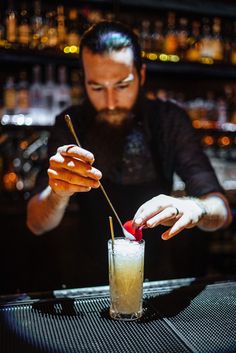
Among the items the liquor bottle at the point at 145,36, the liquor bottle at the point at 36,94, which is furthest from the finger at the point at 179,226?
the liquor bottle at the point at 145,36

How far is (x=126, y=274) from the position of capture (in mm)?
1154

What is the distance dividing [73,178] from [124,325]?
1.25 ft

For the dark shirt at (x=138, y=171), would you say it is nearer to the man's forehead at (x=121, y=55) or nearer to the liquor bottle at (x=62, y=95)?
the man's forehead at (x=121, y=55)

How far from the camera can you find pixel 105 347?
3.13 ft

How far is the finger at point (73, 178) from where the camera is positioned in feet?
3.91

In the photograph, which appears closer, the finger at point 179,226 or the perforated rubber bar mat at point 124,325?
the perforated rubber bar mat at point 124,325

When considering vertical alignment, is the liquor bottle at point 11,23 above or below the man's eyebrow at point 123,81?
above

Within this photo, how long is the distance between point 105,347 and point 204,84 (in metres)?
3.45

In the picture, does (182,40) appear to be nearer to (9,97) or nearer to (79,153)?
(9,97)

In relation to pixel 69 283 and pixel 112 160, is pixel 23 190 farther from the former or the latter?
pixel 112 160

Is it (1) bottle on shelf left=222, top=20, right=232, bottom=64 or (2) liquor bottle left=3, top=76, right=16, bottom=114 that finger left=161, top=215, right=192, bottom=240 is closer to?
(2) liquor bottle left=3, top=76, right=16, bottom=114

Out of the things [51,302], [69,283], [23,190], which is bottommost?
[69,283]

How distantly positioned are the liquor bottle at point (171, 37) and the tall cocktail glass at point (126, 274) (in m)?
2.75

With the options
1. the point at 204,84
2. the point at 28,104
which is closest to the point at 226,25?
the point at 204,84
